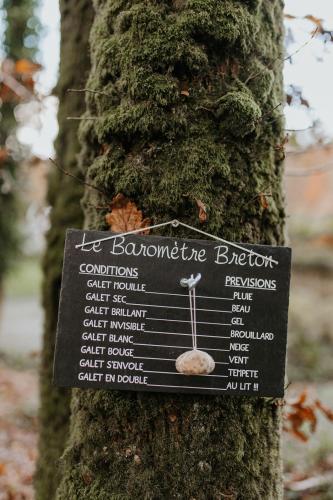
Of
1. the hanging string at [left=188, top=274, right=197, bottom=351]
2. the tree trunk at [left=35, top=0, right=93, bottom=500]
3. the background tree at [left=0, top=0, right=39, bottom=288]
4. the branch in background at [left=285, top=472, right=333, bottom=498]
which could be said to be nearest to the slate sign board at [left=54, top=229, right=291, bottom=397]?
the hanging string at [left=188, top=274, right=197, bottom=351]

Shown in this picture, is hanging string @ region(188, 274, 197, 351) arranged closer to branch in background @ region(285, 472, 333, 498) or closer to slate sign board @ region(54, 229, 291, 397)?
slate sign board @ region(54, 229, 291, 397)

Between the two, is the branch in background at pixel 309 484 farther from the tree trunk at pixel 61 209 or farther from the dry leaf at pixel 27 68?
the dry leaf at pixel 27 68

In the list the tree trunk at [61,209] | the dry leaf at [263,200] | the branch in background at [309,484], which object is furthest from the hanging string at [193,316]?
the branch in background at [309,484]

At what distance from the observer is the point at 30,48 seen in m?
11.7

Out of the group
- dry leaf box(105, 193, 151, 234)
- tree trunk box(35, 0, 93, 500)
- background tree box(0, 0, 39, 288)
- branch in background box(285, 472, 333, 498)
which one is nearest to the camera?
dry leaf box(105, 193, 151, 234)

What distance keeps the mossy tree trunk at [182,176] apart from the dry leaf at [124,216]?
30mm

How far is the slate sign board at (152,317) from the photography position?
1599 millimetres

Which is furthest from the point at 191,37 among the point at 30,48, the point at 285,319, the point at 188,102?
the point at 30,48

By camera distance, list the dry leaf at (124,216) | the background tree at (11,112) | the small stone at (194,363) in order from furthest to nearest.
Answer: the background tree at (11,112) → the dry leaf at (124,216) → the small stone at (194,363)

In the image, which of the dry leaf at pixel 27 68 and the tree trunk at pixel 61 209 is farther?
the dry leaf at pixel 27 68

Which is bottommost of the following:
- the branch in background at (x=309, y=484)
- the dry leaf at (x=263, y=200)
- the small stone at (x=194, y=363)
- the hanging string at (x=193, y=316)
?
the branch in background at (x=309, y=484)

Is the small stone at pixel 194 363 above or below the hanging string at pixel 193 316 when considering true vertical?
below

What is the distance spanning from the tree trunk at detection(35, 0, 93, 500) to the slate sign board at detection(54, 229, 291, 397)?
1348mm

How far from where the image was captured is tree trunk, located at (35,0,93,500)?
283cm
